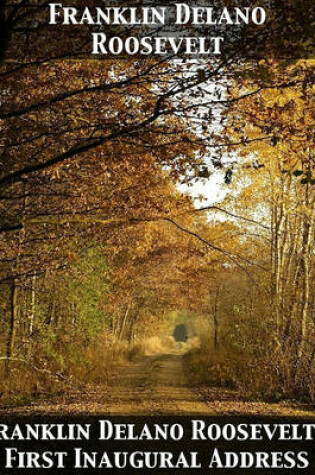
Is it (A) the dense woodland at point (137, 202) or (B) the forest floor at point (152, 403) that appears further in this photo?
(B) the forest floor at point (152, 403)

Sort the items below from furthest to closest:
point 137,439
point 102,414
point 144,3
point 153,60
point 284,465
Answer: point 102,414
point 137,439
point 284,465
point 153,60
point 144,3

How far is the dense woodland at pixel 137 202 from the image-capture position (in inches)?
190

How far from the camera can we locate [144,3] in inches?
177

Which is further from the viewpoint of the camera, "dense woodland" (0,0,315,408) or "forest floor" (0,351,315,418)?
"forest floor" (0,351,315,418)

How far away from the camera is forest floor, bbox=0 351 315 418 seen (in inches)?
368

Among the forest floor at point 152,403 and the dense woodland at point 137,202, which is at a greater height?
the dense woodland at point 137,202

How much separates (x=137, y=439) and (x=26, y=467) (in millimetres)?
2015

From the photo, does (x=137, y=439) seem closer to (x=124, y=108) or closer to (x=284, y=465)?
(x=284, y=465)

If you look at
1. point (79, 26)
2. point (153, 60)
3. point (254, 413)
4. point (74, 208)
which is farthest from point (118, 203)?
point (254, 413)

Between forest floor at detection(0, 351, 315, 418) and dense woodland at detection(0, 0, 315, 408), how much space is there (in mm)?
701

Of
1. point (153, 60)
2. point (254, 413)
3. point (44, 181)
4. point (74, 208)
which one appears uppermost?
point (153, 60)

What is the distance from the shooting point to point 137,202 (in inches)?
313

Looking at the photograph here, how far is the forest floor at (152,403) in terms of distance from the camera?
9.36 meters

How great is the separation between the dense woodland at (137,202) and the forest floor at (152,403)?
701 mm
